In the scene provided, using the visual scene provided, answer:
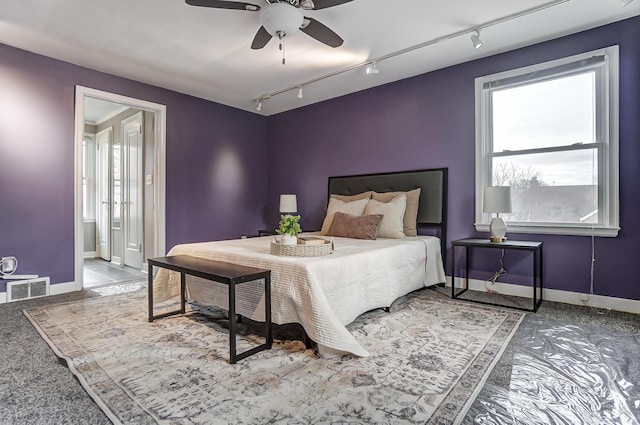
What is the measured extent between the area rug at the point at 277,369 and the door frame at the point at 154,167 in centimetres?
107

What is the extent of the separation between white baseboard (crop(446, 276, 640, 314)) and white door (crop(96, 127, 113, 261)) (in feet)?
19.0

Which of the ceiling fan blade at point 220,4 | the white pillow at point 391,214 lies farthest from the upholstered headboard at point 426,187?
the ceiling fan blade at point 220,4

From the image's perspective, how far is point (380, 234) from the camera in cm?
364

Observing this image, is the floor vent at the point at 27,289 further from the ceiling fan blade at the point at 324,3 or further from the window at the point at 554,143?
the window at the point at 554,143

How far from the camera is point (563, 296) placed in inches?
123

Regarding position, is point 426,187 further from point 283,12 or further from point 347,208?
point 283,12

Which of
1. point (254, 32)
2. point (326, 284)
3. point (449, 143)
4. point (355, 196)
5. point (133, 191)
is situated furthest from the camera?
point (133, 191)

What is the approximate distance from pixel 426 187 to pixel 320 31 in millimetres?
2131

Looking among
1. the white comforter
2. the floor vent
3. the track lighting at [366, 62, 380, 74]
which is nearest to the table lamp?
the white comforter

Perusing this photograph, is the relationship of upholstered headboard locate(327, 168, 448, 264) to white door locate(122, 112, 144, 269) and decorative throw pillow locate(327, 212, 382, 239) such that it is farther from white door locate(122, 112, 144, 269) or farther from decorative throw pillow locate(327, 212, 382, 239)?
white door locate(122, 112, 144, 269)

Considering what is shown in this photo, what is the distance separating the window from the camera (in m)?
2.94

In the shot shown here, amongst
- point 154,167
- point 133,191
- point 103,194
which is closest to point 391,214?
point 154,167

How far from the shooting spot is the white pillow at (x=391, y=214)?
11.8 ft

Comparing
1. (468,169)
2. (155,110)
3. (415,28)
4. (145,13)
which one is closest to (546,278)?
(468,169)
